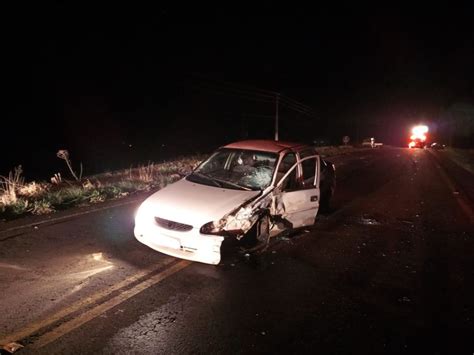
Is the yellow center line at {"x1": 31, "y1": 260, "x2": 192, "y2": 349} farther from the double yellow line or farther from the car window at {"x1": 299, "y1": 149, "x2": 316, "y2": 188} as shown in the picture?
the car window at {"x1": 299, "y1": 149, "x2": 316, "y2": 188}

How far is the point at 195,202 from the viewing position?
5754 millimetres

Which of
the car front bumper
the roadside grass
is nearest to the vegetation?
the roadside grass

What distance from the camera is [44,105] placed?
21156mm

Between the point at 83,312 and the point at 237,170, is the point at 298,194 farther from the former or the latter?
the point at 83,312

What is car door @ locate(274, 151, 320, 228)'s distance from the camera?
6527 millimetres

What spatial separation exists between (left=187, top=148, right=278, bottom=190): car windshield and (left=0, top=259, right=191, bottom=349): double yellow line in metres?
1.72

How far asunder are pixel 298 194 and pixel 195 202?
6.17ft

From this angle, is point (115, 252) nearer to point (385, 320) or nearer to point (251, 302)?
point (251, 302)

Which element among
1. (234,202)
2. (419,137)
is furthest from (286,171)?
(419,137)

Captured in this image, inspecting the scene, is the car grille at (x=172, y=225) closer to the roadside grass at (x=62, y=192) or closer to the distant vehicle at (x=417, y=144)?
the roadside grass at (x=62, y=192)

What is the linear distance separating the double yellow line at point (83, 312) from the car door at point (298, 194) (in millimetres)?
1943

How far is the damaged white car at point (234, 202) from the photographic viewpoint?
5352mm

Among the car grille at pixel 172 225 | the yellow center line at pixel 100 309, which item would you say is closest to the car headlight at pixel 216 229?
the car grille at pixel 172 225

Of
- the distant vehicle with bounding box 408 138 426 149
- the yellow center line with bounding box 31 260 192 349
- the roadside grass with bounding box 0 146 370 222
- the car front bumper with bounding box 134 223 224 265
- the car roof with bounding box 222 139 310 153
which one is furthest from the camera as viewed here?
the distant vehicle with bounding box 408 138 426 149
